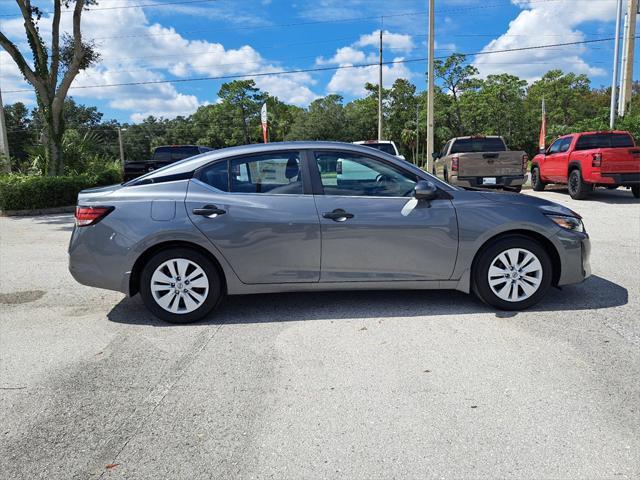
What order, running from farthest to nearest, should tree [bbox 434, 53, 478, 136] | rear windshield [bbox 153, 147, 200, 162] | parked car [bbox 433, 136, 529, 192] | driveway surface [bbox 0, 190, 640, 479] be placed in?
tree [bbox 434, 53, 478, 136] → rear windshield [bbox 153, 147, 200, 162] → parked car [bbox 433, 136, 529, 192] → driveway surface [bbox 0, 190, 640, 479]

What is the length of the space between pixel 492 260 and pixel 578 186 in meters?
10.3

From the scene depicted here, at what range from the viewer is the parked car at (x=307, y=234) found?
170 inches

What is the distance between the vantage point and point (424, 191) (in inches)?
171

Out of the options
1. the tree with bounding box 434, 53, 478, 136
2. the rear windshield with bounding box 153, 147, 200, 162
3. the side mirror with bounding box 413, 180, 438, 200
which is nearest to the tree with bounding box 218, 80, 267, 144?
the tree with bounding box 434, 53, 478, 136

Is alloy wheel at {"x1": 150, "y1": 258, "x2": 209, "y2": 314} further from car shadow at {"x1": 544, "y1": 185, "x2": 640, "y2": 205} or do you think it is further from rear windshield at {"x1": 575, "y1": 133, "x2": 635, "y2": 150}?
rear windshield at {"x1": 575, "y1": 133, "x2": 635, "y2": 150}

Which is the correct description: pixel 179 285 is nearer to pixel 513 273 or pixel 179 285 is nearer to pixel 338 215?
pixel 338 215

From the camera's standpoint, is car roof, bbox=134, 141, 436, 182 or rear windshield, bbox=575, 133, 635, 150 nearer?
car roof, bbox=134, 141, 436, 182

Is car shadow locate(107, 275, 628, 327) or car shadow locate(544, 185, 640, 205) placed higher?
car shadow locate(544, 185, 640, 205)

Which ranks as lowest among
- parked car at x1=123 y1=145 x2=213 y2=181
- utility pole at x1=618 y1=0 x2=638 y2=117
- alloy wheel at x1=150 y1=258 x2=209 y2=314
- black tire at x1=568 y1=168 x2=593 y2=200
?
alloy wheel at x1=150 y1=258 x2=209 y2=314

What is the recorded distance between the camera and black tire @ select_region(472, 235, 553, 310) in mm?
4465

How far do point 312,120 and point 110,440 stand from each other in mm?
63996

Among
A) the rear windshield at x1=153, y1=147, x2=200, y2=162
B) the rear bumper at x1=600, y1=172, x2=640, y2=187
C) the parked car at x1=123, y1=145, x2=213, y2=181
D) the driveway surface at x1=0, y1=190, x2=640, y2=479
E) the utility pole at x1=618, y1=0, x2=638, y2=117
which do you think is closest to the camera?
the driveway surface at x1=0, y1=190, x2=640, y2=479

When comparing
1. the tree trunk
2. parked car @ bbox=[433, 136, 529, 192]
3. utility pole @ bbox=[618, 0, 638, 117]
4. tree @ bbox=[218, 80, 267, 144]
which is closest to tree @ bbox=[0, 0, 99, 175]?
the tree trunk

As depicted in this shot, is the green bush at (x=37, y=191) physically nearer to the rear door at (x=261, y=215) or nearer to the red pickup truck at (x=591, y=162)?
the rear door at (x=261, y=215)
